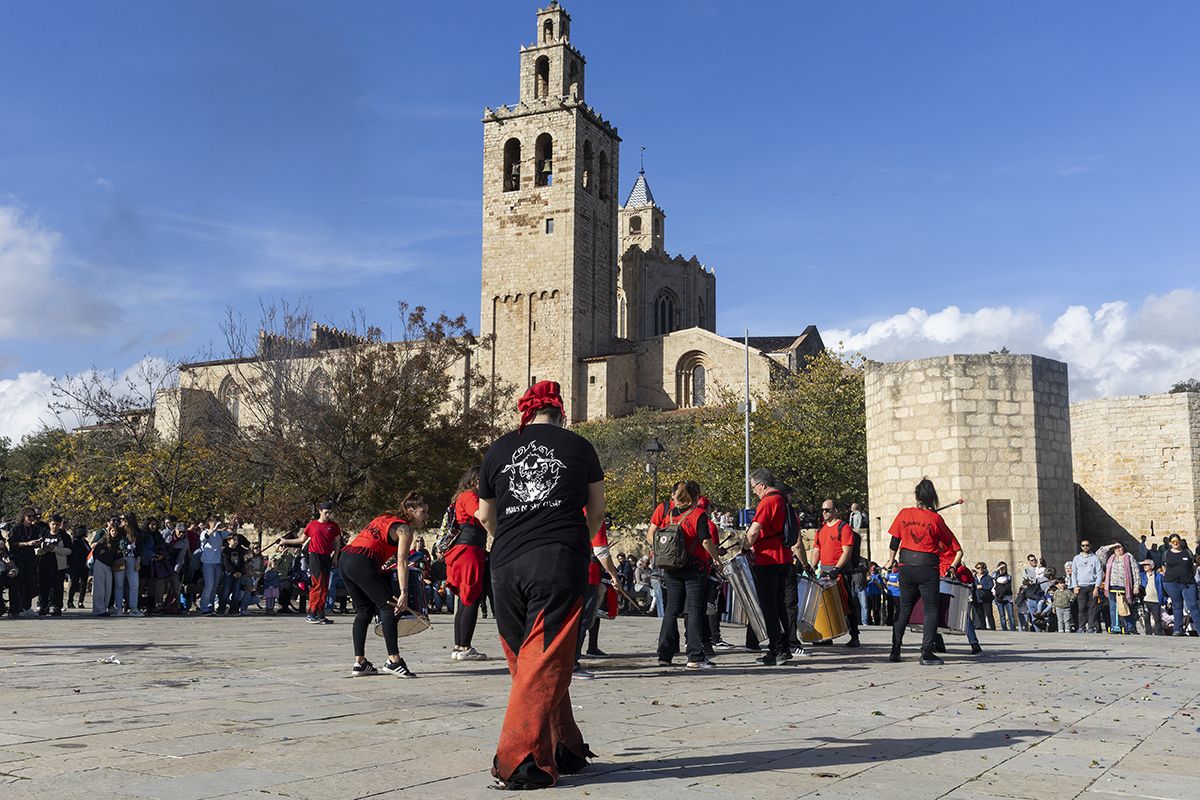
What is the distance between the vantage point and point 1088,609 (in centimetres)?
1748

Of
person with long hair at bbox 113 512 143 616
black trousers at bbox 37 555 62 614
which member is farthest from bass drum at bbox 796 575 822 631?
black trousers at bbox 37 555 62 614

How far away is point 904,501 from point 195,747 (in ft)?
53.1

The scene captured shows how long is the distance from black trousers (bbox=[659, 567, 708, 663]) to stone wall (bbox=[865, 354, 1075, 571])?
417 inches

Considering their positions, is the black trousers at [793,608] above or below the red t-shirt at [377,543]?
below

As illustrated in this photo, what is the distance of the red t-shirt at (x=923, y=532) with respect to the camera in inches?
375

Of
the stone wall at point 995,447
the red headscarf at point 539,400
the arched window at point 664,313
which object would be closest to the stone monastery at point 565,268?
the arched window at point 664,313

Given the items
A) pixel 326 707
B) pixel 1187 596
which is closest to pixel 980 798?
pixel 326 707

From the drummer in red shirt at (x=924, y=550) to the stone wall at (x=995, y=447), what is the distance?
9558 mm

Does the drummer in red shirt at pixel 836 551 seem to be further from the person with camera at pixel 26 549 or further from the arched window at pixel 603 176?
the arched window at pixel 603 176

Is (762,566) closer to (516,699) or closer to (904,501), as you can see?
(516,699)

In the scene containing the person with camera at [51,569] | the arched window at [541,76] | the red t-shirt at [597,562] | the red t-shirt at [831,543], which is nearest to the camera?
the red t-shirt at [597,562]

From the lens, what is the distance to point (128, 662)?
31.1 feet

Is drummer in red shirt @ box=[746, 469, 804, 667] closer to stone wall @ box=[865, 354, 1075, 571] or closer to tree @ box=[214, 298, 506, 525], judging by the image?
stone wall @ box=[865, 354, 1075, 571]

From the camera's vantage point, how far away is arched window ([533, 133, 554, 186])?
69.7 meters
